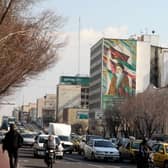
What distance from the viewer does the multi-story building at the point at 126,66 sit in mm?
152125

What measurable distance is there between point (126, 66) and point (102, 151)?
373 ft

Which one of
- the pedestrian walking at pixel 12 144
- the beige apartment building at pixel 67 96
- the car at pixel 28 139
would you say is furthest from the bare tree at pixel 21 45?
the beige apartment building at pixel 67 96

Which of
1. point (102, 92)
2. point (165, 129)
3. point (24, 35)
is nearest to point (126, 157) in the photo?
point (24, 35)

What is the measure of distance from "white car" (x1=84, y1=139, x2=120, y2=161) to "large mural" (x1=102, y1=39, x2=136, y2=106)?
109 meters

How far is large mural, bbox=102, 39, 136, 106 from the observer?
5984 inches

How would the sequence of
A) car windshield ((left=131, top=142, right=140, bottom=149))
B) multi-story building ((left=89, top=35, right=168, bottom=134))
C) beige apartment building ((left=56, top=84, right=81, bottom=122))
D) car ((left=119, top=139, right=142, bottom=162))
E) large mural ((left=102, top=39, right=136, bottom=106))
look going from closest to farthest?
car ((left=119, top=139, right=142, bottom=162)), car windshield ((left=131, top=142, right=140, bottom=149)), large mural ((left=102, top=39, right=136, bottom=106)), multi-story building ((left=89, top=35, right=168, bottom=134)), beige apartment building ((left=56, top=84, right=81, bottom=122))

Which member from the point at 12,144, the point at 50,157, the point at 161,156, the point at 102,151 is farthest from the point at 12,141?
the point at 102,151

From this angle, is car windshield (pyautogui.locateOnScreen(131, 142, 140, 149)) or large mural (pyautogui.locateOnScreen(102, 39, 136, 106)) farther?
large mural (pyautogui.locateOnScreen(102, 39, 136, 106))

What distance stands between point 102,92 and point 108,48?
11.0 metres

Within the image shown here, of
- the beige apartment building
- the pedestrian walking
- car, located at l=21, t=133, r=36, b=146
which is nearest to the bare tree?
the pedestrian walking

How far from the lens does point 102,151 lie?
40.8 meters

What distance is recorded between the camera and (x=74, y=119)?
166125mm

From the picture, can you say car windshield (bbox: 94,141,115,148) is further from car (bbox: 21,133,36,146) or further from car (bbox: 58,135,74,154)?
car (bbox: 21,133,36,146)

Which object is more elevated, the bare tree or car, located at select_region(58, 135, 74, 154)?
the bare tree
